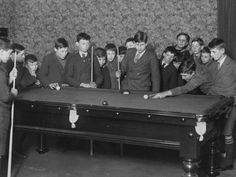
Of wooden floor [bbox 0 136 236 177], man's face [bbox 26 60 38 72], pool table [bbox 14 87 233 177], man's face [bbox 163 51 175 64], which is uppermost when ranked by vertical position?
man's face [bbox 163 51 175 64]

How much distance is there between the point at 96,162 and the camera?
470 cm

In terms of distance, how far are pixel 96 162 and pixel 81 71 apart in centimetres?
110

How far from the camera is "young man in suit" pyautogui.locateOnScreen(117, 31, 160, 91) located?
4.94 metres

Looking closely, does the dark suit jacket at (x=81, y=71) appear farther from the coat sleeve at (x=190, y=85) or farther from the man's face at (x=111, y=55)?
the coat sleeve at (x=190, y=85)

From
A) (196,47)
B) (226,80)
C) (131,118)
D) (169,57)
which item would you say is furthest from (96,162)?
(196,47)

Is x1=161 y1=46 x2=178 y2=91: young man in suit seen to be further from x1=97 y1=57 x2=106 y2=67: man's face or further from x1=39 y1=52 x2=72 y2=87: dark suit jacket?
x1=39 y1=52 x2=72 y2=87: dark suit jacket

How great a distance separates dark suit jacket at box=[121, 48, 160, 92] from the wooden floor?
0.72m

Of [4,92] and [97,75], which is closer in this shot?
[4,92]

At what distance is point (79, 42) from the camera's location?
5.27 m

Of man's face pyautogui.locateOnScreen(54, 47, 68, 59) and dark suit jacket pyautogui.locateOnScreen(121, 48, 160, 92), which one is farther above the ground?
man's face pyautogui.locateOnScreen(54, 47, 68, 59)

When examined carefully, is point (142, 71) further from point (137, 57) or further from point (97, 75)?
point (97, 75)

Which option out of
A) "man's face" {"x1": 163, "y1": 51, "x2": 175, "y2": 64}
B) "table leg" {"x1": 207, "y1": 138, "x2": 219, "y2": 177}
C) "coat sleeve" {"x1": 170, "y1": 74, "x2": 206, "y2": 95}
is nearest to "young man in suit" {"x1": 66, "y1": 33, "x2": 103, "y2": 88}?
"man's face" {"x1": 163, "y1": 51, "x2": 175, "y2": 64}

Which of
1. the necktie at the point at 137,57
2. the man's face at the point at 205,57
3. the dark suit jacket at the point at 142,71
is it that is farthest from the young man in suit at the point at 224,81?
the necktie at the point at 137,57

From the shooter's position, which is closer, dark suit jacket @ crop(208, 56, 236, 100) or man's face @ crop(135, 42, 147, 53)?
dark suit jacket @ crop(208, 56, 236, 100)
